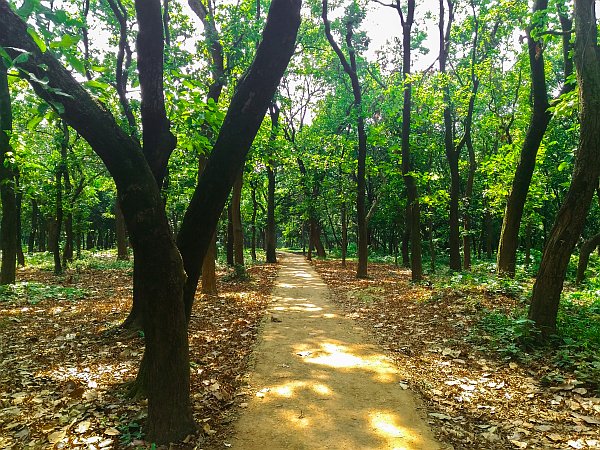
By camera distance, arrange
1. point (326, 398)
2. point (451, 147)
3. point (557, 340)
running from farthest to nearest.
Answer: point (451, 147) → point (557, 340) → point (326, 398)

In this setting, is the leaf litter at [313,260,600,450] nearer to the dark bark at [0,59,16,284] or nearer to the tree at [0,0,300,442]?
the tree at [0,0,300,442]

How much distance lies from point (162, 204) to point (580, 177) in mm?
5617

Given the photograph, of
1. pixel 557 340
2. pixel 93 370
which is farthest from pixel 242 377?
pixel 557 340

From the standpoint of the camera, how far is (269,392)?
4.78 m

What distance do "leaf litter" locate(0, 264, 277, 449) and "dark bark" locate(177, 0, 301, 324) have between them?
213cm

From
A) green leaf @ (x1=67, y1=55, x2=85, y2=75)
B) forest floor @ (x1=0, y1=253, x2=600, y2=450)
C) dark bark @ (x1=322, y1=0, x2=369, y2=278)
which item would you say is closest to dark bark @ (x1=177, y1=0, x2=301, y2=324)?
green leaf @ (x1=67, y1=55, x2=85, y2=75)

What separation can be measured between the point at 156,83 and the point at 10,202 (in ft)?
32.4

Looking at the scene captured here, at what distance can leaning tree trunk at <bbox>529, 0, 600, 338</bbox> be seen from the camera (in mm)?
5535

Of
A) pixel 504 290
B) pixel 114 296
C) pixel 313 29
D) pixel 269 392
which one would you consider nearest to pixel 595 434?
pixel 269 392

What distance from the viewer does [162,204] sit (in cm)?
348

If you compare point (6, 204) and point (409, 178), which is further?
point (409, 178)

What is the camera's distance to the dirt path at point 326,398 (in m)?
3.69

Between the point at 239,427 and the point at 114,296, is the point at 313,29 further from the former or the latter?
the point at 239,427

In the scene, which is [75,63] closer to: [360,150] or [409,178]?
[409,178]
